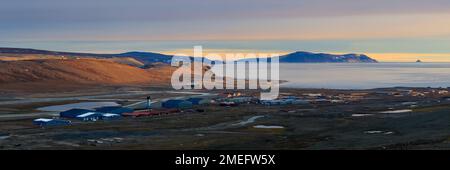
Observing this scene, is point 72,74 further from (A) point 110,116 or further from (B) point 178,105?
(A) point 110,116

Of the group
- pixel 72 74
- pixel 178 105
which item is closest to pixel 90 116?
pixel 178 105

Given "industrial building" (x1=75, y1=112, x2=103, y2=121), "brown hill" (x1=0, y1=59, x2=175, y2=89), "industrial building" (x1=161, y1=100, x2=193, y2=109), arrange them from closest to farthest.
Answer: "industrial building" (x1=75, y1=112, x2=103, y2=121)
"industrial building" (x1=161, y1=100, x2=193, y2=109)
"brown hill" (x1=0, y1=59, x2=175, y2=89)

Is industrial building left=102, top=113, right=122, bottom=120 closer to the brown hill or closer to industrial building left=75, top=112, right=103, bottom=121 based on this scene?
industrial building left=75, top=112, right=103, bottom=121

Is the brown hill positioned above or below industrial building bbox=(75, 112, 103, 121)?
above

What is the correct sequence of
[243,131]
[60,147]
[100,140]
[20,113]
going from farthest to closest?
[20,113] → [243,131] → [100,140] → [60,147]

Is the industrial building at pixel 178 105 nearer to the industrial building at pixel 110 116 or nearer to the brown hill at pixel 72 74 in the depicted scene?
the industrial building at pixel 110 116

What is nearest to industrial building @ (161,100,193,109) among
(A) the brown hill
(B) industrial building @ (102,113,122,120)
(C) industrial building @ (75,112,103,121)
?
(B) industrial building @ (102,113,122,120)
